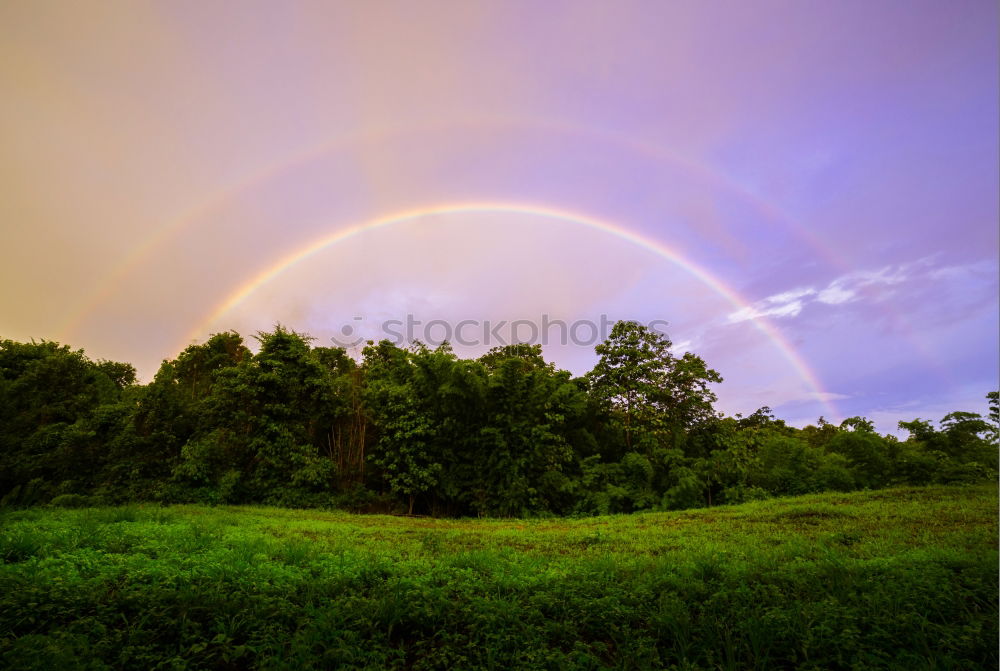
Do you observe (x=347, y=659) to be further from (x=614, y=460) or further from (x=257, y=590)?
(x=614, y=460)

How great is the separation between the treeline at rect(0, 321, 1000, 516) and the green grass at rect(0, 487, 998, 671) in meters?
10.7

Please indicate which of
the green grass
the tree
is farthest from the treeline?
the green grass

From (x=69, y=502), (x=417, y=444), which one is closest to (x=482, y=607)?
(x=417, y=444)

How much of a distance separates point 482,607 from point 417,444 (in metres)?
13.8

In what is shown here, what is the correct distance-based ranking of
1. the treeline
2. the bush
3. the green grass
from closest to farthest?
the green grass → the bush → the treeline

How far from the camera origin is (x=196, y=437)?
17.7m

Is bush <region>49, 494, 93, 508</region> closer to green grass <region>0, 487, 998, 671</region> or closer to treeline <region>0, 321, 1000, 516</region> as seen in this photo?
treeline <region>0, 321, 1000, 516</region>

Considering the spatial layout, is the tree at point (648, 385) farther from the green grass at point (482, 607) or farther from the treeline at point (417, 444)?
the green grass at point (482, 607)

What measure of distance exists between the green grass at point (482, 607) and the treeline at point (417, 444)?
422 inches

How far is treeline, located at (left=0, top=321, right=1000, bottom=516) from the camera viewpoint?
17062 mm

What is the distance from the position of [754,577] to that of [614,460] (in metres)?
15.8

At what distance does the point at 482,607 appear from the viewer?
445cm

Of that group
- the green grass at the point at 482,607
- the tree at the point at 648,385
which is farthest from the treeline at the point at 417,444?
the green grass at the point at 482,607

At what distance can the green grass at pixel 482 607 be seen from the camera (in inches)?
145
